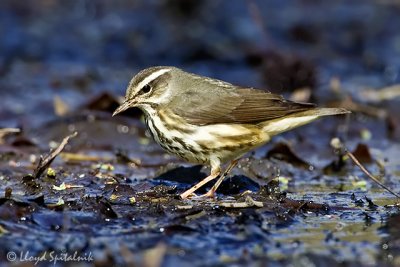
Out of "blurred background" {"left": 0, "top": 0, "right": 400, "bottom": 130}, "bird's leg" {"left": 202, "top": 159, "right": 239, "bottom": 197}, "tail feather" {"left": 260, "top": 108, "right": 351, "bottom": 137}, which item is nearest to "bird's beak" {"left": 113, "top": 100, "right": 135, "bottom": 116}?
"bird's leg" {"left": 202, "top": 159, "right": 239, "bottom": 197}

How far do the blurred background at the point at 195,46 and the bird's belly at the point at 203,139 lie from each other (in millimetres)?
4448

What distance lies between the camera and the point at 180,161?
1143 centimetres

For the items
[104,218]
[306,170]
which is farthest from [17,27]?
[104,218]

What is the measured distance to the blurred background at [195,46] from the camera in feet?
48.8

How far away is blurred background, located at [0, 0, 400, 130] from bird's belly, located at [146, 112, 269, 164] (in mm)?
4448

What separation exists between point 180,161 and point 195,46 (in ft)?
21.2

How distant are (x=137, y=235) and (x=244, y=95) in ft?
8.85

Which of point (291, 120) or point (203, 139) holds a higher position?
point (291, 120)

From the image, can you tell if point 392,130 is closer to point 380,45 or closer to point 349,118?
point 349,118

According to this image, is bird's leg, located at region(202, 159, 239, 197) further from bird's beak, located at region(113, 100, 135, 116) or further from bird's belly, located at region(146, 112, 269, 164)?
bird's beak, located at region(113, 100, 135, 116)

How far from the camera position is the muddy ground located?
24.8 ft

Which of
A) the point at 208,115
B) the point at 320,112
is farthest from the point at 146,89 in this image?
the point at 320,112

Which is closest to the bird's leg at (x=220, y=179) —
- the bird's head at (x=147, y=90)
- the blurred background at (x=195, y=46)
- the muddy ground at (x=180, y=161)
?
the muddy ground at (x=180, y=161)

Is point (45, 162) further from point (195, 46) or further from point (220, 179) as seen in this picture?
point (195, 46)
